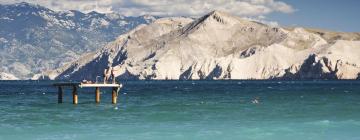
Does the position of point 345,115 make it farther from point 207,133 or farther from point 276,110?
point 207,133

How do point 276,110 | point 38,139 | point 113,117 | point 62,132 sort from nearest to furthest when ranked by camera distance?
point 38,139
point 62,132
point 113,117
point 276,110

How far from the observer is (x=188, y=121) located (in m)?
54.9

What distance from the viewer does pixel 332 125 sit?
5078cm

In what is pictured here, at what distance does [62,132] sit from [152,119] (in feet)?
39.1

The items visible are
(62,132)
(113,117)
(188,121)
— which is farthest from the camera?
(113,117)

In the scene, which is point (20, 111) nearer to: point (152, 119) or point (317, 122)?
point (152, 119)

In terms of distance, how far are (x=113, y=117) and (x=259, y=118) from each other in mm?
12416

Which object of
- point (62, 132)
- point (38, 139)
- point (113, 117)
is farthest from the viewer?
point (113, 117)

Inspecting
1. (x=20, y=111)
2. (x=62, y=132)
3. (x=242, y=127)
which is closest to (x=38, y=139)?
(x=62, y=132)

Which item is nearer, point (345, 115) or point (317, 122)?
point (317, 122)

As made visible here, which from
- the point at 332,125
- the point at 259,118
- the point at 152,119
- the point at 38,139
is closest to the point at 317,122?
the point at 332,125

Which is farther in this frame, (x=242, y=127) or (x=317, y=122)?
(x=317, y=122)

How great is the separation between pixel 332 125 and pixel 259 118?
8344 mm

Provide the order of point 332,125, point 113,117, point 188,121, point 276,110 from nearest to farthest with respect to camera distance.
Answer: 1. point 332,125
2. point 188,121
3. point 113,117
4. point 276,110
